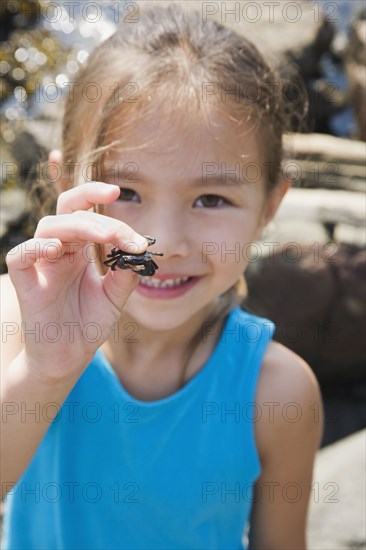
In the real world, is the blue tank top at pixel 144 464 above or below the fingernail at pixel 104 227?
below

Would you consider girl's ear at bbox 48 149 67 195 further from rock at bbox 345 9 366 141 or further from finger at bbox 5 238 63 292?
rock at bbox 345 9 366 141

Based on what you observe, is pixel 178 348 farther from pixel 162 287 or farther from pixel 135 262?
pixel 135 262

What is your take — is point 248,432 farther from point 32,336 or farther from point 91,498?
point 32,336

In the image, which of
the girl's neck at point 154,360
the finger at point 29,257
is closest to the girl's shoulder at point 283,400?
the girl's neck at point 154,360

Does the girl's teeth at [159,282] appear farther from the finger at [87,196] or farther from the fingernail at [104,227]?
the fingernail at [104,227]

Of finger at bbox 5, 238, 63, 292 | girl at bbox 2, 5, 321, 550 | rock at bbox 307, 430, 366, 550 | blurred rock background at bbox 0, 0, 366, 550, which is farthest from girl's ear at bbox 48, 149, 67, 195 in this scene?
rock at bbox 307, 430, 366, 550

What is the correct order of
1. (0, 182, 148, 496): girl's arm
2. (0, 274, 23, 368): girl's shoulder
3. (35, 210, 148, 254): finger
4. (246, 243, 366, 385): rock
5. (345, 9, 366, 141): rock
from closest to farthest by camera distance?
1. (35, 210, 148, 254): finger
2. (0, 182, 148, 496): girl's arm
3. (0, 274, 23, 368): girl's shoulder
4. (246, 243, 366, 385): rock
5. (345, 9, 366, 141): rock

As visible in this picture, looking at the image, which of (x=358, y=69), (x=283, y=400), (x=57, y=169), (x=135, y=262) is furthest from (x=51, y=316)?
(x=358, y=69)
